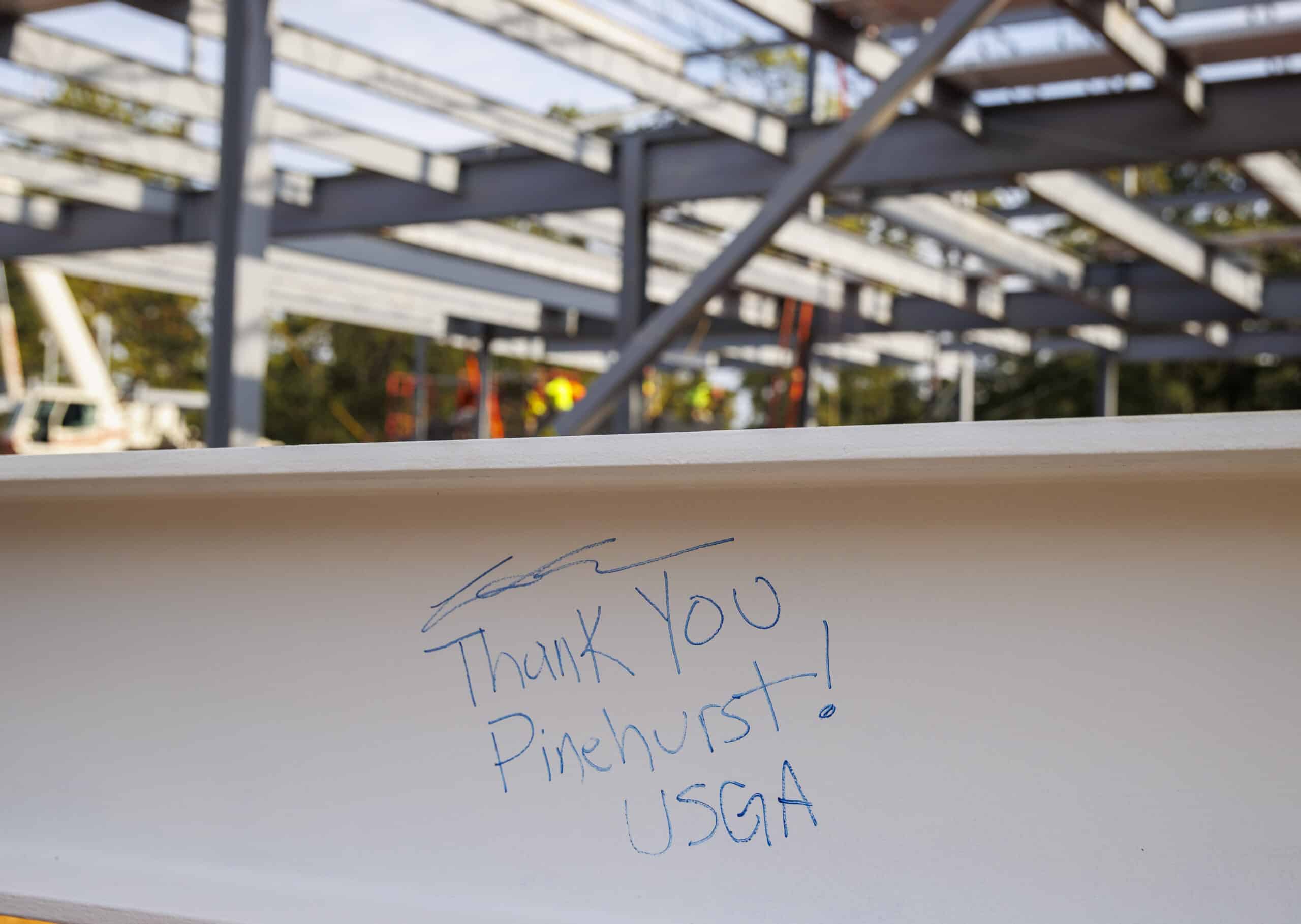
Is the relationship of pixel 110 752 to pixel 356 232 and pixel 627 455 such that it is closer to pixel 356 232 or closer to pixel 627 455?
pixel 627 455

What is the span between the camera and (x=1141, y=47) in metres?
5.95

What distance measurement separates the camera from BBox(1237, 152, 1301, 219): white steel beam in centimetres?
787

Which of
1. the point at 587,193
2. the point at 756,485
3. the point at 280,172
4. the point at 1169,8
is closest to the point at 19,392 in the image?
the point at 280,172

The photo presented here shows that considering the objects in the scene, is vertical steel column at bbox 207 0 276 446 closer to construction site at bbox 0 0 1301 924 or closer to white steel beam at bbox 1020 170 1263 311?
construction site at bbox 0 0 1301 924

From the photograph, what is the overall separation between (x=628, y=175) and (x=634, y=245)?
423 mm

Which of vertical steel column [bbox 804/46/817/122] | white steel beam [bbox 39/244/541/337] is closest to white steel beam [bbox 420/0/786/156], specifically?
vertical steel column [bbox 804/46/817/122]

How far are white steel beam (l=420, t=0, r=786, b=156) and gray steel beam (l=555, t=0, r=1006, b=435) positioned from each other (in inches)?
56.9

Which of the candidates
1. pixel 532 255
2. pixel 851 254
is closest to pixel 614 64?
pixel 851 254

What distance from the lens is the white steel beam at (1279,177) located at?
7.87 m

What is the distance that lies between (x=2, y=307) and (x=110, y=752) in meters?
20.1

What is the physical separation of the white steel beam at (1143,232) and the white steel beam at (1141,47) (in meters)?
0.78

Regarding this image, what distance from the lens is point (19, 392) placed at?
21.1 meters

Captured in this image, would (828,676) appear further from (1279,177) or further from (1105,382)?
(1105,382)
